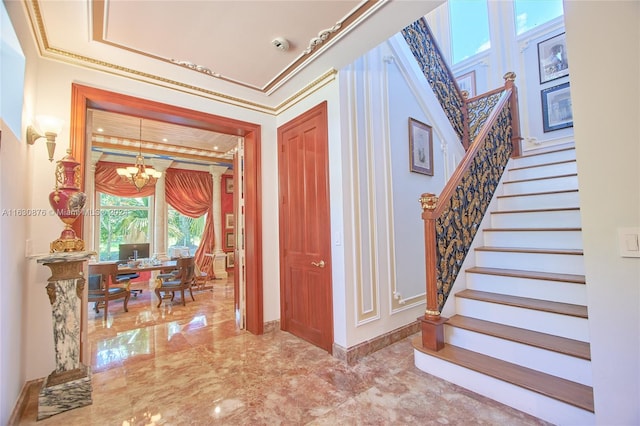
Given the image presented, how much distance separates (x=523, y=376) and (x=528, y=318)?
50 centimetres

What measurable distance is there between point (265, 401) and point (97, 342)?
2583 mm

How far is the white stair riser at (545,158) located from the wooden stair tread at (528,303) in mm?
2294

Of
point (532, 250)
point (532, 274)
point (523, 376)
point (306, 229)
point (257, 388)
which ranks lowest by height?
point (257, 388)

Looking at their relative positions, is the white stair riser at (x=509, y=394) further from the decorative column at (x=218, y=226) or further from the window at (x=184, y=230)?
the window at (x=184, y=230)

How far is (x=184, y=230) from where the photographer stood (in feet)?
25.1

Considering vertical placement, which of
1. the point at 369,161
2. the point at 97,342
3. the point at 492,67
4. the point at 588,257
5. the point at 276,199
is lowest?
the point at 97,342

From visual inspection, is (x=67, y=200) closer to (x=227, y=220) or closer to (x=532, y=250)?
(x=532, y=250)

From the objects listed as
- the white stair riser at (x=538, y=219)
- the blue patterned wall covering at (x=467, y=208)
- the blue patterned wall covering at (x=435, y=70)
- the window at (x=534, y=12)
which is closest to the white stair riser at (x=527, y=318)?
the blue patterned wall covering at (x=467, y=208)

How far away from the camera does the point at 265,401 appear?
2049 mm

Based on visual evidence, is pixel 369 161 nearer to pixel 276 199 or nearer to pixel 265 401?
pixel 276 199

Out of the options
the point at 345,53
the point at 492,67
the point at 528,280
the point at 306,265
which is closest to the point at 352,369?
the point at 306,265

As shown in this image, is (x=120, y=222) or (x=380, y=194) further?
(x=120, y=222)

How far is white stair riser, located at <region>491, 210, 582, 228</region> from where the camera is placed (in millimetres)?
2820

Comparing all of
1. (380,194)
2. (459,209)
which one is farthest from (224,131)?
(459,209)
